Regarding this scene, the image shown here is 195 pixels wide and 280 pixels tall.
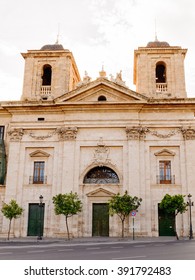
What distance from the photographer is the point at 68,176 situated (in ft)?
101

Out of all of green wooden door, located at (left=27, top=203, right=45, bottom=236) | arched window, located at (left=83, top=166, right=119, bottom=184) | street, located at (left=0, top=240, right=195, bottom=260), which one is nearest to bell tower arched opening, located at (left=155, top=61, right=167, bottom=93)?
arched window, located at (left=83, top=166, right=119, bottom=184)

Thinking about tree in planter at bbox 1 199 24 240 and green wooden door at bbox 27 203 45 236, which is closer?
tree in planter at bbox 1 199 24 240

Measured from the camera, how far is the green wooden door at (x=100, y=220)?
29870mm

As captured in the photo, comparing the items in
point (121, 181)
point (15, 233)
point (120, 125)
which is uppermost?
point (120, 125)

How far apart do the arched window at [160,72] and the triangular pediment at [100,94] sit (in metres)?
5.64

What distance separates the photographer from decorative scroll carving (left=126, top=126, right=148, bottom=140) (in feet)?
103

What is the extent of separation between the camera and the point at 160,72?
36.4 metres

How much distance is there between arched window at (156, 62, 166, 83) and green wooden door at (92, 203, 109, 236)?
48.3 ft

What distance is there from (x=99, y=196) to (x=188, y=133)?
10.1 metres

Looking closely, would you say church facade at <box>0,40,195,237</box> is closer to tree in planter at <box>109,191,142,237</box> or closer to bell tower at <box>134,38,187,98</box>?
bell tower at <box>134,38,187,98</box>

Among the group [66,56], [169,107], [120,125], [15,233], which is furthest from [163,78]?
[15,233]
